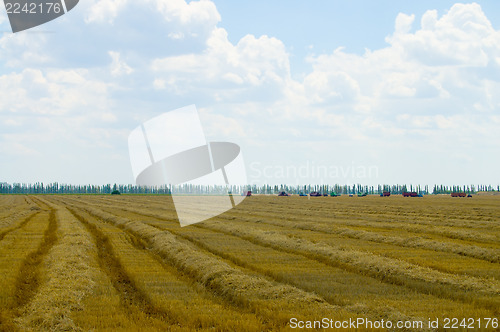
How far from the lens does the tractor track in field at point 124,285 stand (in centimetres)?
1212

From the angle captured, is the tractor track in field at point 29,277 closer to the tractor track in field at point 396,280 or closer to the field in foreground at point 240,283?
the field in foreground at point 240,283

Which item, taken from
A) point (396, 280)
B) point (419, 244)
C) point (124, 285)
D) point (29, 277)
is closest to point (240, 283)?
point (124, 285)

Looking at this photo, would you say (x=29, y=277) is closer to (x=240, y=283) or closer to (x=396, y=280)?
(x=240, y=283)

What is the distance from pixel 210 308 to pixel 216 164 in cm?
1738

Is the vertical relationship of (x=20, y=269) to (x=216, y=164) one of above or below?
below

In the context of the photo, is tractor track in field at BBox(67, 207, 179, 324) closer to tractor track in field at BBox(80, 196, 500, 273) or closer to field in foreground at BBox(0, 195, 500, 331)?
field in foreground at BBox(0, 195, 500, 331)

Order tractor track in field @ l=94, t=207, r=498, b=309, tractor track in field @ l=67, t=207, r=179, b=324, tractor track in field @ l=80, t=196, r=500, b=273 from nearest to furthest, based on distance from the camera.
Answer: tractor track in field @ l=67, t=207, r=179, b=324, tractor track in field @ l=94, t=207, r=498, b=309, tractor track in field @ l=80, t=196, r=500, b=273

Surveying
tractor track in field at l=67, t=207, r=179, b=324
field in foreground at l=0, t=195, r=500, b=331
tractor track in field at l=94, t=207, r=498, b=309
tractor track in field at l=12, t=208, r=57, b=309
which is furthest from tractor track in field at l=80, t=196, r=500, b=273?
tractor track in field at l=12, t=208, r=57, b=309

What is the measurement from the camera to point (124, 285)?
1545 cm

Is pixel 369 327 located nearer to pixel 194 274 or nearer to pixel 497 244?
pixel 194 274

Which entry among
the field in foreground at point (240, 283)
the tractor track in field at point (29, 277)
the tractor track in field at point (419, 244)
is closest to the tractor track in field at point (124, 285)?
the field in foreground at point (240, 283)

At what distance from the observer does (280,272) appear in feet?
55.2

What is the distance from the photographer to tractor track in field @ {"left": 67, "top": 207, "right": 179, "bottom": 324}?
39.8 feet

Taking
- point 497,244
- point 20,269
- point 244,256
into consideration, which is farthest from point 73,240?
point 497,244
